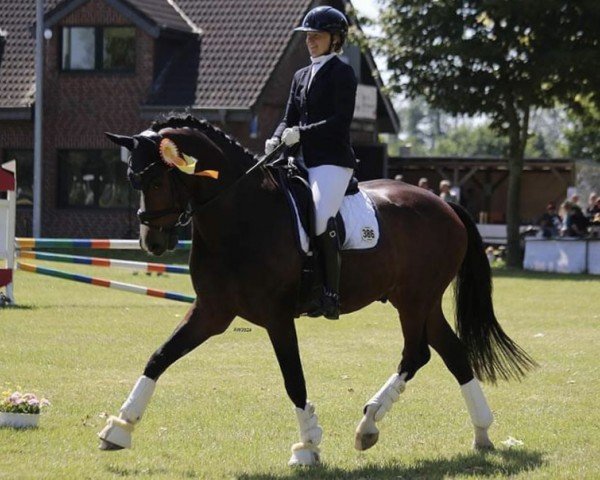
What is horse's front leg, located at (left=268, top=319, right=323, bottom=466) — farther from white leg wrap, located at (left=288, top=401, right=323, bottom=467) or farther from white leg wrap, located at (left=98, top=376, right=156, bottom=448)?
white leg wrap, located at (left=98, top=376, right=156, bottom=448)

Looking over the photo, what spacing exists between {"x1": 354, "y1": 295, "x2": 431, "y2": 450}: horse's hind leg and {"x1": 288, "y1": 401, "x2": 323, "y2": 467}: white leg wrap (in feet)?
1.65

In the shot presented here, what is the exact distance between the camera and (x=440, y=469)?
8586mm

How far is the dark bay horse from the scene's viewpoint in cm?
863

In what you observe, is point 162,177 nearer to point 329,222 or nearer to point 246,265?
point 246,265

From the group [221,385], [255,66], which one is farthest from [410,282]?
[255,66]

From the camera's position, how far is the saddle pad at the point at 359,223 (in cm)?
946

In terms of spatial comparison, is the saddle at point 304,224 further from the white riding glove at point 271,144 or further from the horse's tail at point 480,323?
the horse's tail at point 480,323

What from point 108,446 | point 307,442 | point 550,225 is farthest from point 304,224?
point 550,225

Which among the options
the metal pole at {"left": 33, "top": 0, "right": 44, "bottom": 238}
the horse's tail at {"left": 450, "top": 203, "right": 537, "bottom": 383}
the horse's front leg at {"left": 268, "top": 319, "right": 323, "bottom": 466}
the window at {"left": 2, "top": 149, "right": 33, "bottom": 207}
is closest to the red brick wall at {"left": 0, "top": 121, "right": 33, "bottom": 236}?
the window at {"left": 2, "top": 149, "right": 33, "bottom": 207}

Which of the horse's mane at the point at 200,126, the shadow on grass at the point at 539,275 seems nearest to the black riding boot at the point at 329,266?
the horse's mane at the point at 200,126

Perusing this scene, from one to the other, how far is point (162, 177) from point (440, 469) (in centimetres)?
258

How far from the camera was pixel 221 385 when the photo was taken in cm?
1232

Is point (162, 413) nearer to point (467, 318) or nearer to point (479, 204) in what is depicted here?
point (467, 318)

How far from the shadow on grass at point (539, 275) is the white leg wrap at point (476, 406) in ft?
64.7
